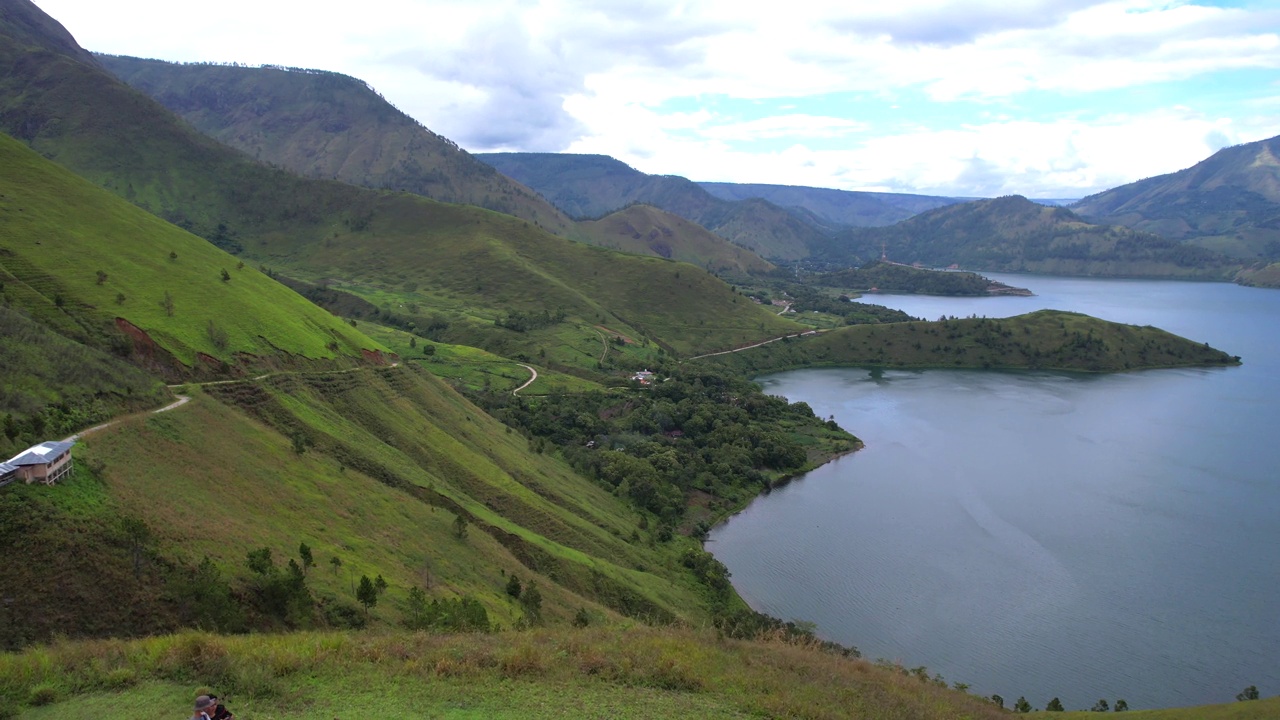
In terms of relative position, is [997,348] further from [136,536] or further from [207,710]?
[207,710]

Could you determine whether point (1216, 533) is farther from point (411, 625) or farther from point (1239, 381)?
point (1239, 381)

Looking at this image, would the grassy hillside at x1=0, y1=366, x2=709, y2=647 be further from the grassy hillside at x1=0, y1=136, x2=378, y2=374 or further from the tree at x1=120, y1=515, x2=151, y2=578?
the grassy hillside at x1=0, y1=136, x2=378, y2=374

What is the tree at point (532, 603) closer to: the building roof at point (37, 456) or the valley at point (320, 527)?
the valley at point (320, 527)

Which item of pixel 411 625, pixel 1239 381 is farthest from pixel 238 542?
pixel 1239 381

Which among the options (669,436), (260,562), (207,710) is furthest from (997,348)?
(207,710)

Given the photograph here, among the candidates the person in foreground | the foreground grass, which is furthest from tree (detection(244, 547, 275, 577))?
the person in foreground
